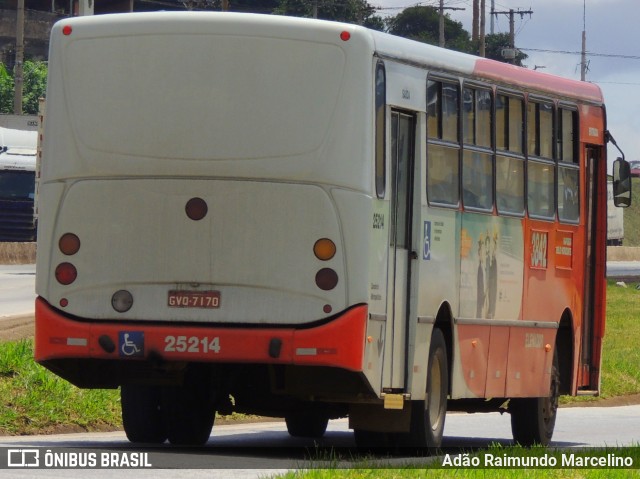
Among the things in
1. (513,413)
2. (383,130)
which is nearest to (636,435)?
(513,413)

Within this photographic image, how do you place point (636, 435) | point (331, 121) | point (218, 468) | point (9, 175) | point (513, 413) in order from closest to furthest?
point (218, 468) → point (331, 121) → point (513, 413) → point (636, 435) → point (9, 175)

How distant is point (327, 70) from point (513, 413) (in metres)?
5.09

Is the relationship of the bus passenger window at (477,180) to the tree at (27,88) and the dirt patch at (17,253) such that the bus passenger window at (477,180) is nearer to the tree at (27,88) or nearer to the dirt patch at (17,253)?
→ the dirt patch at (17,253)

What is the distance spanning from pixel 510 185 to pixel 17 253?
31722mm

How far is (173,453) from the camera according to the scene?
1274cm

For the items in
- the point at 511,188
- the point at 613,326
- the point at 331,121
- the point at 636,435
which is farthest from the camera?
the point at 613,326

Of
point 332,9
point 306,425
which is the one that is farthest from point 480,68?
point 332,9

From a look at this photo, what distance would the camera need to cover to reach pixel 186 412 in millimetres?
13828

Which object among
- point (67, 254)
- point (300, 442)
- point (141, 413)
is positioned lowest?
point (300, 442)

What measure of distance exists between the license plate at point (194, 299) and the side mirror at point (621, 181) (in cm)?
661

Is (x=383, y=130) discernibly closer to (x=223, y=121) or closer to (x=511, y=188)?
(x=223, y=121)

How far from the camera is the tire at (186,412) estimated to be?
540 inches

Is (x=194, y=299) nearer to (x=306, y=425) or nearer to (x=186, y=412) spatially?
(x=186, y=412)

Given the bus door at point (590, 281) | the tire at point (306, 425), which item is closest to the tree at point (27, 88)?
the bus door at point (590, 281)
